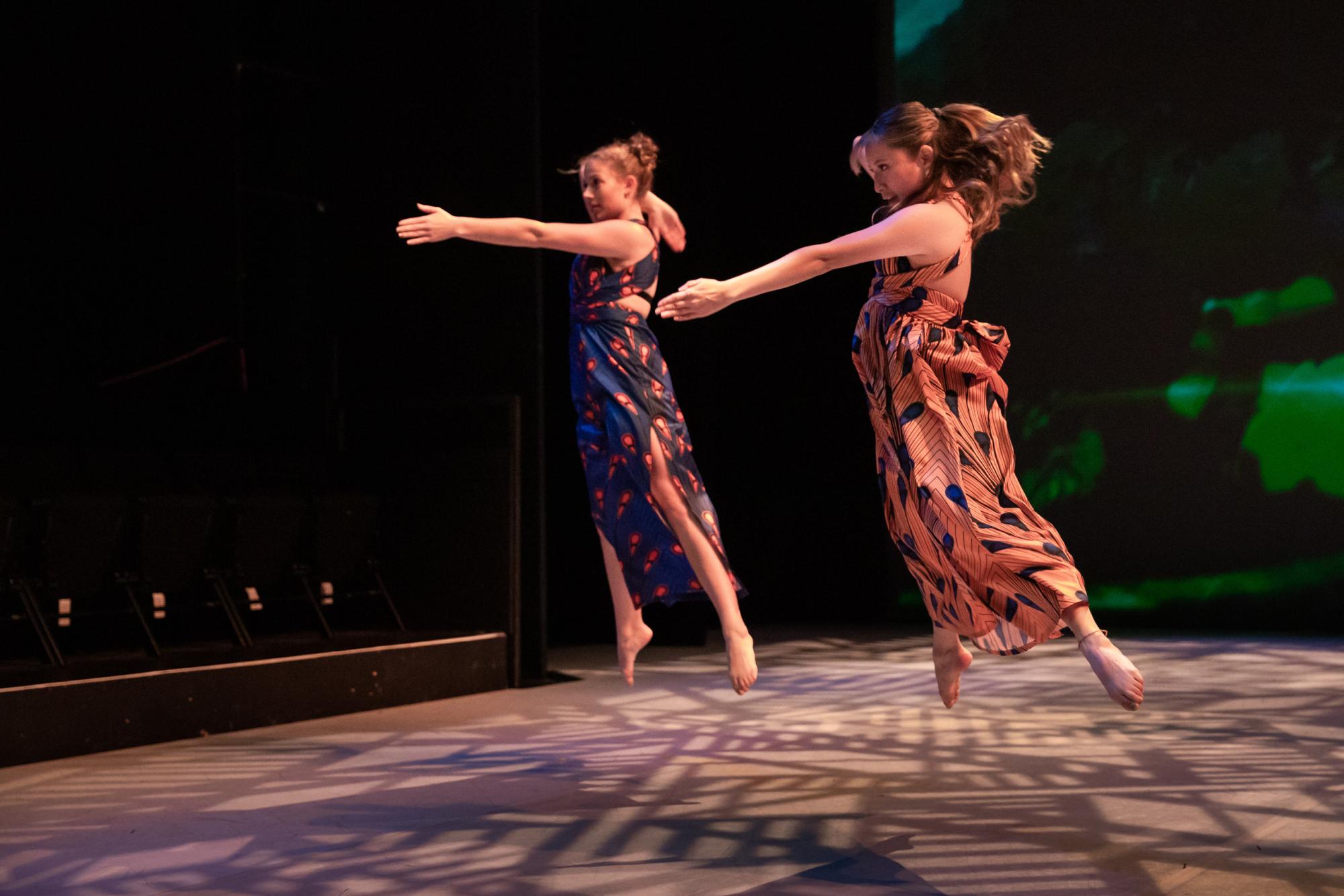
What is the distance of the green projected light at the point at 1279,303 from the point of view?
8.83 m

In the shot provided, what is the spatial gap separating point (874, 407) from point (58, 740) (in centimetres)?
310

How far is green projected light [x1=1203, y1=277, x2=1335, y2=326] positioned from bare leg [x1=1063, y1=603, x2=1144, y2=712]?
Result: 6.81 metres

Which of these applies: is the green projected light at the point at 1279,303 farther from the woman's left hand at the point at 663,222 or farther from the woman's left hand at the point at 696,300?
the woman's left hand at the point at 696,300

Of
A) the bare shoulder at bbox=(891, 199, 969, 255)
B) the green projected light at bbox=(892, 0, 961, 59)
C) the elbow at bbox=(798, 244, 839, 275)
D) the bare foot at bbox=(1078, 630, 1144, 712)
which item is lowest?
the bare foot at bbox=(1078, 630, 1144, 712)

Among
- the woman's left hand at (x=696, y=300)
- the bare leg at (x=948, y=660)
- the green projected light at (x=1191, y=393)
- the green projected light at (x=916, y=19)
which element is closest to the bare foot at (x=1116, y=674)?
the bare leg at (x=948, y=660)

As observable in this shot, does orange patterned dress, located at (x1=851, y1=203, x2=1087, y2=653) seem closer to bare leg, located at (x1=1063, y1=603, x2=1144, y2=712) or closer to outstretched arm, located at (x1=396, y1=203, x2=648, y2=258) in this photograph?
bare leg, located at (x1=1063, y1=603, x2=1144, y2=712)

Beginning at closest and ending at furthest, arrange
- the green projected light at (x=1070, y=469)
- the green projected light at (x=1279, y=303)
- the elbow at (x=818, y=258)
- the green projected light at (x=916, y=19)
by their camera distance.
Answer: the elbow at (x=818, y=258) < the green projected light at (x=1279, y=303) < the green projected light at (x=1070, y=469) < the green projected light at (x=916, y=19)

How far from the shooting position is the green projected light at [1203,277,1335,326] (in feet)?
29.0

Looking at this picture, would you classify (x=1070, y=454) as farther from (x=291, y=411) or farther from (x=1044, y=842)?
(x=1044, y=842)

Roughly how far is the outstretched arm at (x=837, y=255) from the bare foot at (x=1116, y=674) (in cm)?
89

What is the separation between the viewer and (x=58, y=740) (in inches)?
185

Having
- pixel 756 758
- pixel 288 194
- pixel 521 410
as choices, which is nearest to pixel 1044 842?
pixel 756 758

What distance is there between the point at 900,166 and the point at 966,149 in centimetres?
15

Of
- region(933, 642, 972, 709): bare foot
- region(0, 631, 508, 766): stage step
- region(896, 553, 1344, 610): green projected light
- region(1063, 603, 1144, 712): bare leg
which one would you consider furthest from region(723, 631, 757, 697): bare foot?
region(896, 553, 1344, 610): green projected light
